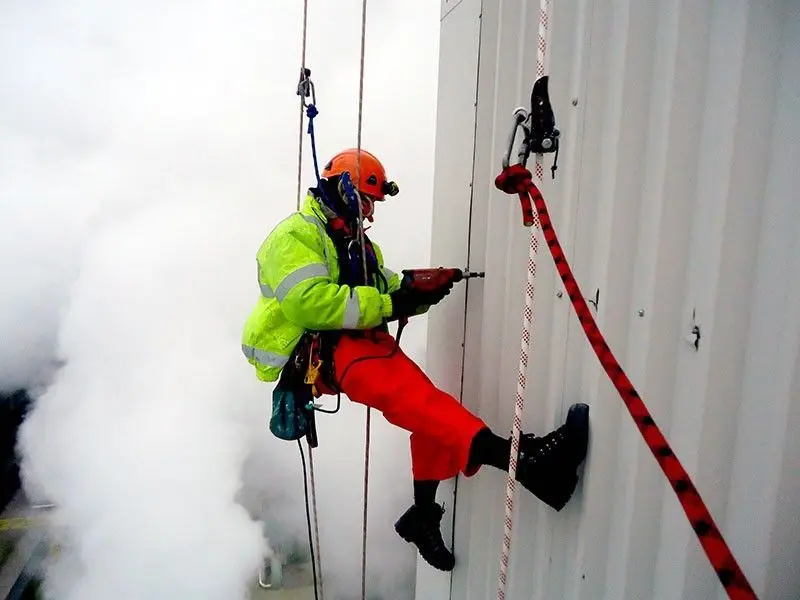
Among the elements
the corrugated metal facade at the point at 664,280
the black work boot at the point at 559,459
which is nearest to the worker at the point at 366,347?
the black work boot at the point at 559,459

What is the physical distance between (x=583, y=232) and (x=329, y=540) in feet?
38.1

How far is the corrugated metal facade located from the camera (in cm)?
99

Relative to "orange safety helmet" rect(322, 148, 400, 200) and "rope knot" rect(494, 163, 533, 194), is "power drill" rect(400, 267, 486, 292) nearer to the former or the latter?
"orange safety helmet" rect(322, 148, 400, 200)

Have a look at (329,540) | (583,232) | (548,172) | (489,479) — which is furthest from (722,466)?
(329,540)

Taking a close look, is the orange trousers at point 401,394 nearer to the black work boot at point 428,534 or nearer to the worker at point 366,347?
the worker at point 366,347

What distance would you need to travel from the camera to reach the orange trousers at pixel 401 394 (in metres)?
1.82

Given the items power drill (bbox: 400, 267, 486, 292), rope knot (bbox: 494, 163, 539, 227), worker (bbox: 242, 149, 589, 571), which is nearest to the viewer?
rope knot (bbox: 494, 163, 539, 227)

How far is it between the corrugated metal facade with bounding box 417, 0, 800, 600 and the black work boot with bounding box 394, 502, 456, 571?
521 millimetres

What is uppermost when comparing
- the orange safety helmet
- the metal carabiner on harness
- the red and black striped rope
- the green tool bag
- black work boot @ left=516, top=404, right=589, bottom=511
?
the metal carabiner on harness

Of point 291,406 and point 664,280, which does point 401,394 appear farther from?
point 664,280

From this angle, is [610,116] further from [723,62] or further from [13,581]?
[13,581]

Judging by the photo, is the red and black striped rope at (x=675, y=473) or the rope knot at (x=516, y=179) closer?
the red and black striped rope at (x=675, y=473)

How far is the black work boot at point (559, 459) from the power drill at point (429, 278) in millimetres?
795

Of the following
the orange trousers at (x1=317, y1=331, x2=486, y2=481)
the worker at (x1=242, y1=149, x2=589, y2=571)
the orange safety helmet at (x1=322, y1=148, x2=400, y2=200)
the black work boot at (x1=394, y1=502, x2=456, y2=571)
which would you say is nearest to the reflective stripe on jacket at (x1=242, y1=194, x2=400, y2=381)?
the worker at (x1=242, y1=149, x2=589, y2=571)
